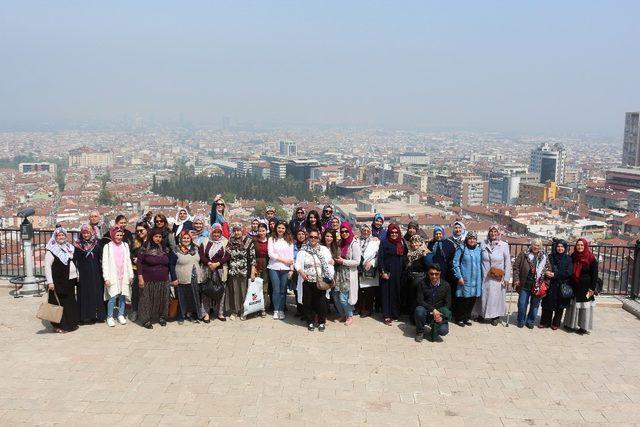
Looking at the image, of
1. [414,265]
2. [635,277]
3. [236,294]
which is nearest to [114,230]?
[236,294]

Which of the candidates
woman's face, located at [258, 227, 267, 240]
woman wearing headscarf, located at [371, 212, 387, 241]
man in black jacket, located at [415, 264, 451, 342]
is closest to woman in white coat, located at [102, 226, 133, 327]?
woman's face, located at [258, 227, 267, 240]

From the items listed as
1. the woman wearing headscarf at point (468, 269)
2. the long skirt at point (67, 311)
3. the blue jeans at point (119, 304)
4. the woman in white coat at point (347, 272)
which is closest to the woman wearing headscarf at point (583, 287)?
the woman wearing headscarf at point (468, 269)

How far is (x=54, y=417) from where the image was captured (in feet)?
14.5

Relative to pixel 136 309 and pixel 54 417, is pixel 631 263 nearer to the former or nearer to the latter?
pixel 136 309

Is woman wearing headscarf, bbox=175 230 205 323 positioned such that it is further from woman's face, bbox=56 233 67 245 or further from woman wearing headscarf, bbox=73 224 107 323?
woman's face, bbox=56 233 67 245

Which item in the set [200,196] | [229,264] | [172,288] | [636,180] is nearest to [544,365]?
[229,264]

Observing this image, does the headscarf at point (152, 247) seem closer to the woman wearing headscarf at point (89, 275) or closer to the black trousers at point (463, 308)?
the woman wearing headscarf at point (89, 275)

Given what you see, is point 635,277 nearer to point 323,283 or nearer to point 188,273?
point 323,283

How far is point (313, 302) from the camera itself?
6.51 metres

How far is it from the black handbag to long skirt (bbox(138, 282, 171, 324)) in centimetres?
43

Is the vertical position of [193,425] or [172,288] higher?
[172,288]

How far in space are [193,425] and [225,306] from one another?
250 cm

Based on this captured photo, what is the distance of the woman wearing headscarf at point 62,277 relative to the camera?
6191mm

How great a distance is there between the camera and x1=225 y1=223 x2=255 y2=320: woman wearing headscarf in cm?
663
